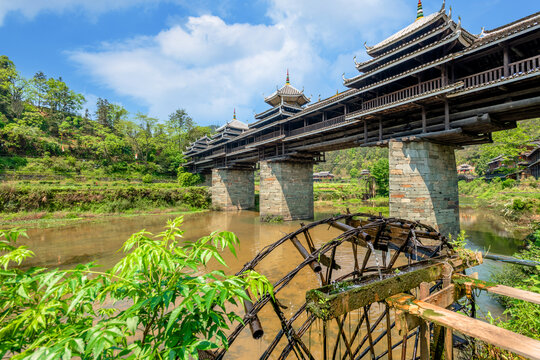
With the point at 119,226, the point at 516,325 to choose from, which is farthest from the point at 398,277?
the point at 119,226

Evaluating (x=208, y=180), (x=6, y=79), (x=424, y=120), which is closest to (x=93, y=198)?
(x=208, y=180)

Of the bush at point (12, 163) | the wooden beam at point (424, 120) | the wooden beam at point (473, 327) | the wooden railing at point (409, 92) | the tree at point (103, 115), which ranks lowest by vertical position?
the wooden beam at point (473, 327)

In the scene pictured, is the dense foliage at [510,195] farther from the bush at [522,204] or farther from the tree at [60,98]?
the tree at [60,98]

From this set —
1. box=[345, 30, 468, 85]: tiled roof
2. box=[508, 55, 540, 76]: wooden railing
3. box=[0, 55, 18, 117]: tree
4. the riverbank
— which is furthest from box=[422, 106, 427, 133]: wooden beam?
box=[0, 55, 18, 117]: tree

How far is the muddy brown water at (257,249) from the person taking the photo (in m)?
4.92

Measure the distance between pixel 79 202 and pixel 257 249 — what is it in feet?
64.0

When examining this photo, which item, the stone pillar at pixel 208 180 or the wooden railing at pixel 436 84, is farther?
the stone pillar at pixel 208 180

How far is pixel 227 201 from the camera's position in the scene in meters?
25.7

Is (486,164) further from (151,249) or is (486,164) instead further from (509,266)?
(151,249)

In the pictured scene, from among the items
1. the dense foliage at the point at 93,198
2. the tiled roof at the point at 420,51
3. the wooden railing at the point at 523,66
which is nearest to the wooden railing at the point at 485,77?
the wooden railing at the point at 523,66

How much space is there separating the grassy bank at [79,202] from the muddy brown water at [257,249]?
283 centimetres

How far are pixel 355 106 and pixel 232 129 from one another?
19058 millimetres

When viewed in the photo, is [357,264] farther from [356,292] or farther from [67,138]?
[67,138]

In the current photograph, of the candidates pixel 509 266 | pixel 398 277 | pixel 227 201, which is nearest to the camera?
pixel 398 277
